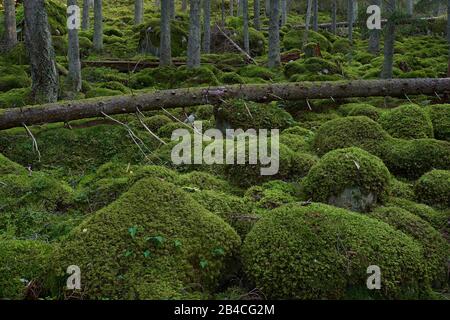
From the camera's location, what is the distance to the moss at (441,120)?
7766mm

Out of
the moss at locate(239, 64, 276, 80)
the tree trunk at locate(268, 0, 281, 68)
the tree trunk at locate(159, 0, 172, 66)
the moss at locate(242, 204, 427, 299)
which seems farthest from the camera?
the tree trunk at locate(268, 0, 281, 68)

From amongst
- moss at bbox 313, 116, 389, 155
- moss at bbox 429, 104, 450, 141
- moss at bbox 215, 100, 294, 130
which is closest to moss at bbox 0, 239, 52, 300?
moss at bbox 313, 116, 389, 155

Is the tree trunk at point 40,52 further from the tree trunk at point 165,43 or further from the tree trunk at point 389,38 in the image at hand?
the tree trunk at point 389,38

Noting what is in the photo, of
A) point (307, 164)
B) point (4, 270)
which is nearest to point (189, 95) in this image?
point (307, 164)

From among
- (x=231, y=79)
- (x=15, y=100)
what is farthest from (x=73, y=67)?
(x=231, y=79)

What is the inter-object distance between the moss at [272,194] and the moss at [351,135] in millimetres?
1408

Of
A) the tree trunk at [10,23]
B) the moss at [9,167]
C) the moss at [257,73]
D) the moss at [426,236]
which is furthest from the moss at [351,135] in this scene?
the tree trunk at [10,23]

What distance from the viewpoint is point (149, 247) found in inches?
157

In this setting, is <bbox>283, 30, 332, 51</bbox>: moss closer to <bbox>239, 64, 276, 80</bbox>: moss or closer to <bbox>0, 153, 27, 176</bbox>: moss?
<bbox>239, 64, 276, 80</bbox>: moss

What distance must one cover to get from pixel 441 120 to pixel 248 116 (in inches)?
140

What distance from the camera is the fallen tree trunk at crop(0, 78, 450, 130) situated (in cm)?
765

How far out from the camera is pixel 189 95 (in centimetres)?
848

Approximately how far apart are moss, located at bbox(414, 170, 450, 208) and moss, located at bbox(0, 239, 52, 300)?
4.63 m
